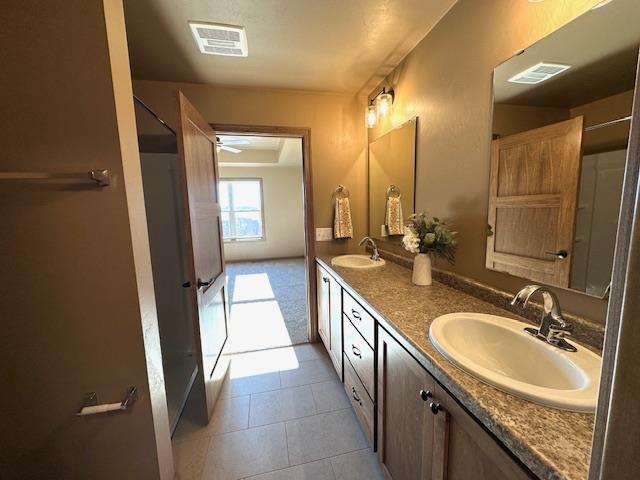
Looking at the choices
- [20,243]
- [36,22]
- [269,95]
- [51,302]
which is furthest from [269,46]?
[51,302]

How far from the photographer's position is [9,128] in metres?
0.90

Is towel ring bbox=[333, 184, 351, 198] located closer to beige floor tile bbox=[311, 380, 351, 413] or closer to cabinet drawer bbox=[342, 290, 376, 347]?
cabinet drawer bbox=[342, 290, 376, 347]

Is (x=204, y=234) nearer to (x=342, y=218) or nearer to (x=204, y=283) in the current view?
(x=204, y=283)

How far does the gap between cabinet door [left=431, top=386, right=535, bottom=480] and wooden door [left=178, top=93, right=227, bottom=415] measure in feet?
4.56

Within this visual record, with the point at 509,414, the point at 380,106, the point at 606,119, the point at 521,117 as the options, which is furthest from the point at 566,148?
the point at 380,106

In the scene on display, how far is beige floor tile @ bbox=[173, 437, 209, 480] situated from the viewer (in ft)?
4.55

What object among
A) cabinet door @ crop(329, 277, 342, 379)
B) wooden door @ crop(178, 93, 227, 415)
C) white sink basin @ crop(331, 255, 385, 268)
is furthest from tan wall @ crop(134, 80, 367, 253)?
cabinet door @ crop(329, 277, 342, 379)

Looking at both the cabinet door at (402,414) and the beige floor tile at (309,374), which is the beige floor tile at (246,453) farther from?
the cabinet door at (402,414)

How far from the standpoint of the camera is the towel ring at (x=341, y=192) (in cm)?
260

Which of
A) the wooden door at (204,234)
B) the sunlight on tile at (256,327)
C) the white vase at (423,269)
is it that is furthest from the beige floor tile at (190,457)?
the white vase at (423,269)

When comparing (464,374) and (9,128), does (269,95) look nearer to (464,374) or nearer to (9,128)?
(9,128)

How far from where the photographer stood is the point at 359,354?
1.50 metres

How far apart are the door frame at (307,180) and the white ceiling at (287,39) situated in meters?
0.36

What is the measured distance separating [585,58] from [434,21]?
950 millimetres
